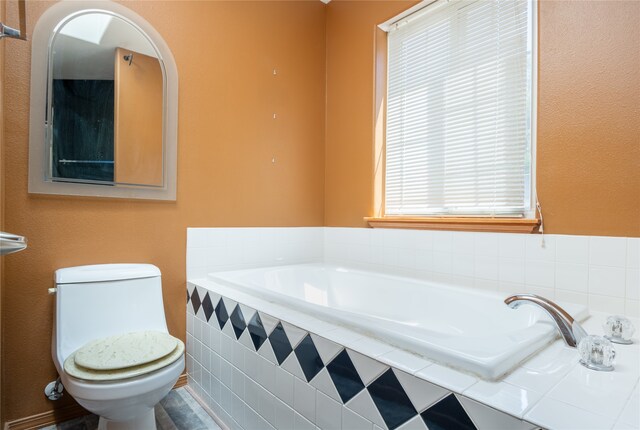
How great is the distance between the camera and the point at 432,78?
2.16 meters

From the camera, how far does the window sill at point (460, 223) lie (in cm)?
165

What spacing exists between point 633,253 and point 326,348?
1.31 m

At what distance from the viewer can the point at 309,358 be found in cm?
112

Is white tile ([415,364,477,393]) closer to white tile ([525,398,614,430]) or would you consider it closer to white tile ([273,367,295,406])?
white tile ([525,398,614,430])

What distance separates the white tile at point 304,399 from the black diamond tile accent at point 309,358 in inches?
1.4

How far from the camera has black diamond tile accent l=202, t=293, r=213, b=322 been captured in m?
1.75

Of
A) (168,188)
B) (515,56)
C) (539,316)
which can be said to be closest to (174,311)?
(168,188)

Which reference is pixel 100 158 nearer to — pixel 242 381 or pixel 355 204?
pixel 242 381

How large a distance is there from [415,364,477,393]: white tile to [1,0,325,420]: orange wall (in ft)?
5.22

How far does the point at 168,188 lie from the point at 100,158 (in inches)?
14.1

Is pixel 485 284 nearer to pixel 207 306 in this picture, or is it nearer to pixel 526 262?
pixel 526 262

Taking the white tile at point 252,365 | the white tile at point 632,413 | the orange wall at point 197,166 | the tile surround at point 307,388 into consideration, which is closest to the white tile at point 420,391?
the tile surround at point 307,388

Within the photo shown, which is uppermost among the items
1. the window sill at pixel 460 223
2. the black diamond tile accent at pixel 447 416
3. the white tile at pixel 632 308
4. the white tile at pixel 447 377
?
the window sill at pixel 460 223

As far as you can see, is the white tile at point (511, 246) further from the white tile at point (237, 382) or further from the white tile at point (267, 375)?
the white tile at point (237, 382)
